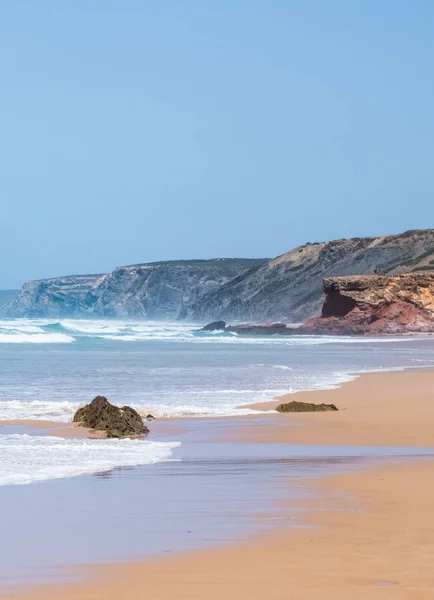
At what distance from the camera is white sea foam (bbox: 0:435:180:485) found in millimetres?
11344

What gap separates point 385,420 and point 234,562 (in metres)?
11.5

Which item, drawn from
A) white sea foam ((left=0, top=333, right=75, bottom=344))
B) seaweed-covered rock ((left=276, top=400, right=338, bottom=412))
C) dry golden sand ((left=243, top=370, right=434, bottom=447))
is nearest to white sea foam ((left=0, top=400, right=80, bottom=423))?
dry golden sand ((left=243, top=370, right=434, bottom=447))

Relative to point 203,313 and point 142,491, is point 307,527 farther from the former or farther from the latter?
point 203,313

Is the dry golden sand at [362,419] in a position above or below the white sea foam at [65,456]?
above

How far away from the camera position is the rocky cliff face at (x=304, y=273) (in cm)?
14300

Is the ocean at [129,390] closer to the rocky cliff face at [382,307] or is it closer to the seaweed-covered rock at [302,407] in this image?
the seaweed-covered rock at [302,407]

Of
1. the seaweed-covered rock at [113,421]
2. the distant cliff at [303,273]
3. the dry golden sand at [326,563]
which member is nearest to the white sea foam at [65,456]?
the seaweed-covered rock at [113,421]

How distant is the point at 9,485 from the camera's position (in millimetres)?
10477

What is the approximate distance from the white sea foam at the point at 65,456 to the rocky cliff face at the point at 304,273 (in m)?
119

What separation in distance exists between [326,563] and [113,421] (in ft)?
31.0

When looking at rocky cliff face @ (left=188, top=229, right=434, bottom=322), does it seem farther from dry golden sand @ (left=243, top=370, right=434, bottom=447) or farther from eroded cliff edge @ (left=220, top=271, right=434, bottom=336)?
dry golden sand @ (left=243, top=370, right=434, bottom=447)

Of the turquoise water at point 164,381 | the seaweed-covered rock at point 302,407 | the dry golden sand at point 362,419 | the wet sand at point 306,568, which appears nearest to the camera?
the wet sand at point 306,568

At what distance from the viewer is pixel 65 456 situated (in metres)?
12.9

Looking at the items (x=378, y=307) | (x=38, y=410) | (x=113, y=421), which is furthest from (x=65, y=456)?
(x=378, y=307)
